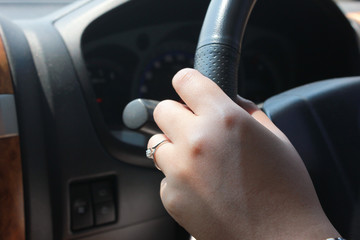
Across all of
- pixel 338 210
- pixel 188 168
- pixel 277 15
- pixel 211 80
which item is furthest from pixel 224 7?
pixel 277 15

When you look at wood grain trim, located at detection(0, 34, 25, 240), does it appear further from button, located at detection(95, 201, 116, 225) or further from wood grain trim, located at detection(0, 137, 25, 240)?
button, located at detection(95, 201, 116, 225)

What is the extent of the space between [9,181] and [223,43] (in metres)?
0.40

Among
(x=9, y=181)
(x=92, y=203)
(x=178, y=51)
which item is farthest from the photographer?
(x=178, y=51)

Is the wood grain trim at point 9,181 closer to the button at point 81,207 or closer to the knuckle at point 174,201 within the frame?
the button at point 81,207

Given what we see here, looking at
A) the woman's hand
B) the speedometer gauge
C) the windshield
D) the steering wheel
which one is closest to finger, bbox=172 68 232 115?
the woman's hand

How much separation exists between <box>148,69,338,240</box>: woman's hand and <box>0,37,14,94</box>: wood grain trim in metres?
0.32

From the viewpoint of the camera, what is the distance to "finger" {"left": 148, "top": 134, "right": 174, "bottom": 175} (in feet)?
1.46

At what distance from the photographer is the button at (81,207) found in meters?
0.71

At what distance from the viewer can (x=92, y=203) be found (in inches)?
28.5

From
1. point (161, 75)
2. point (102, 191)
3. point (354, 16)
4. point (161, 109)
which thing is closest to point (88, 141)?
point (102, 191)

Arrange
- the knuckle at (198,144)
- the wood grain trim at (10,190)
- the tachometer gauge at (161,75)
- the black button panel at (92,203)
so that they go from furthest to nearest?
the tachometer gauge at (161,75)
the black button panel at (92,203)
the wood grain trim at (10,190)
the knuckle at (198,144)

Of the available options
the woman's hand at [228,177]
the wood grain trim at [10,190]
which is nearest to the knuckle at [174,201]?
the woman's hand at [228,177]

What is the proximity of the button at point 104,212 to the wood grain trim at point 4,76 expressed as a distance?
→ 260mm

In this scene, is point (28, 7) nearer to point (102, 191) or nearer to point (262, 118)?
point (102, 191)
